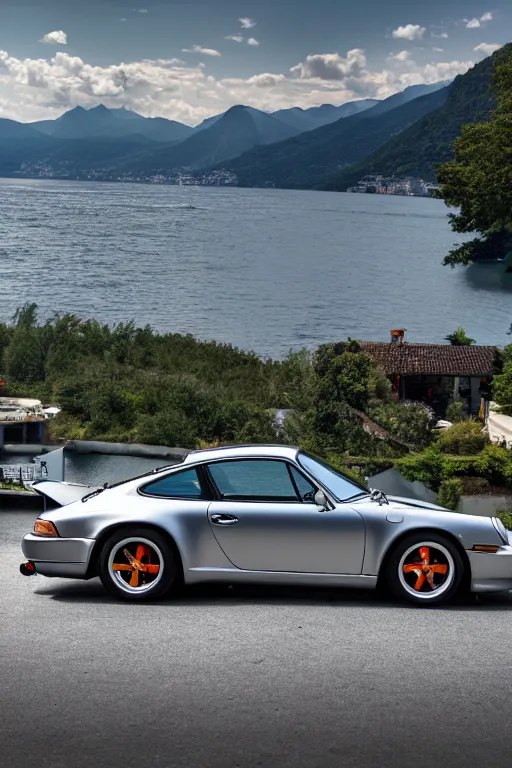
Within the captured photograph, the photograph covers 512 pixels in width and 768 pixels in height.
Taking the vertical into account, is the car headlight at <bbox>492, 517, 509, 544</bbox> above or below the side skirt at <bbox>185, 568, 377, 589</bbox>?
above

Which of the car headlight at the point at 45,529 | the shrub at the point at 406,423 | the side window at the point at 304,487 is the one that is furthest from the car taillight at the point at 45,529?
the shrub at the point at 406,423

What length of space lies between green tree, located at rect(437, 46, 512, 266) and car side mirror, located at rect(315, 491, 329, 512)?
4070 cm

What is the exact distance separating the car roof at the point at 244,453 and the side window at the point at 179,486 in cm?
12

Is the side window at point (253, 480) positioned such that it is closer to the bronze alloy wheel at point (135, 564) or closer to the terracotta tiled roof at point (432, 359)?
the bronze alloy wheel at point (135, 564)

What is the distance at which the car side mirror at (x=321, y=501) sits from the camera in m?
7.07

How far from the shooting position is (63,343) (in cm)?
5897

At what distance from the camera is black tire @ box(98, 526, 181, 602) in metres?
7.15

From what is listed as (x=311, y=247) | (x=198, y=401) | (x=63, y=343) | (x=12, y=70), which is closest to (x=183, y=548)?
(x=198, y=401)

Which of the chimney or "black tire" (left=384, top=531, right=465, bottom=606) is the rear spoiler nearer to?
"black tire" (left=384, top=531, right=465, bottom=606)

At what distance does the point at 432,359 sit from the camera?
58.2 meters

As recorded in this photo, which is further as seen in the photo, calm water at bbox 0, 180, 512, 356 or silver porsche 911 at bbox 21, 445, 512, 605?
calm water at bbox 0, 180, 512, 356

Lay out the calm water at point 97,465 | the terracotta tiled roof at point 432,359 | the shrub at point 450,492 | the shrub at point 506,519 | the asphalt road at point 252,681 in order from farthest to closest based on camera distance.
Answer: the terracotta tiled roof at point 432,359
the calm water at point 97,465
the shrub at point 450,492
the shrub at point 506,519
the asphalt road at point 252,681

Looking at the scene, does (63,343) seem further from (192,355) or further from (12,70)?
(12,70)

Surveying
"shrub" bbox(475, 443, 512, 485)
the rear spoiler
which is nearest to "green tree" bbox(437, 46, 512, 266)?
"shrub" bbox(475, 443, 512, 485)
